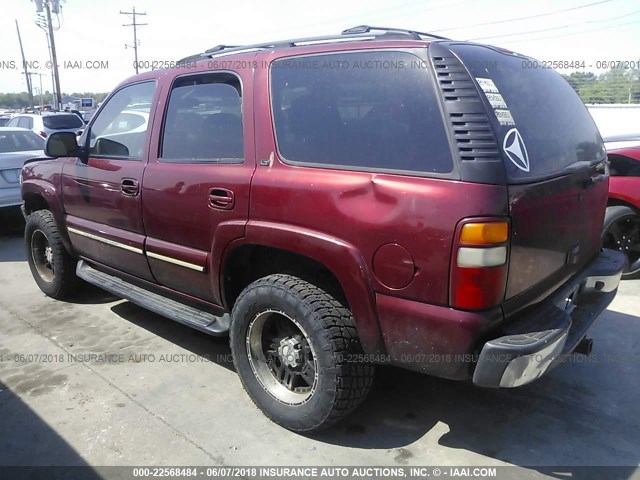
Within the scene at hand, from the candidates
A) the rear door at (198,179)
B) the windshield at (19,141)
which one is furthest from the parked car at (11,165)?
the rear door at (198,179)

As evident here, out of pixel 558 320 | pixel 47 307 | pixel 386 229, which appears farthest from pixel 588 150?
pixel 47 307

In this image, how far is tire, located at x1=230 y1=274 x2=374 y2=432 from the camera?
253 cm

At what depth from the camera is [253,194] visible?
272cm

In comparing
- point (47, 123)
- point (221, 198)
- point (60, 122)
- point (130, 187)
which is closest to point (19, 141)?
point (130, 187)

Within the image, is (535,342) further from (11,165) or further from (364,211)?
(11,165)

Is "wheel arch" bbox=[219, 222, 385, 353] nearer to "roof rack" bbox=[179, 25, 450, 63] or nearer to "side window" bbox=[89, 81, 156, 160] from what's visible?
"roof rack" bbox=[179, 25, 450, 63]

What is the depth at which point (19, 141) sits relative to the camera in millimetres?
8141

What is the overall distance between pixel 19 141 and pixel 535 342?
27.5 feet

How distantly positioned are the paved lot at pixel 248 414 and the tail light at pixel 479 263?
38.1 inches

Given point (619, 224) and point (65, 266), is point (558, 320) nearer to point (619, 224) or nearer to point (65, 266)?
point (619, 224)

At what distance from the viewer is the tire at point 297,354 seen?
2527 millimetres

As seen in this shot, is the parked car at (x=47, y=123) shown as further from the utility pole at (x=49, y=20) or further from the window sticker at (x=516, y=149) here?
the utility pole at (x=49, y=20)

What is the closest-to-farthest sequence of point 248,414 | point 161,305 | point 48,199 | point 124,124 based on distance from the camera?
1. point 248,414
2. point 161,305
3. point 124,124
4. point 48,199

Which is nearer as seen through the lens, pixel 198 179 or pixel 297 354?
pixel 297 354
